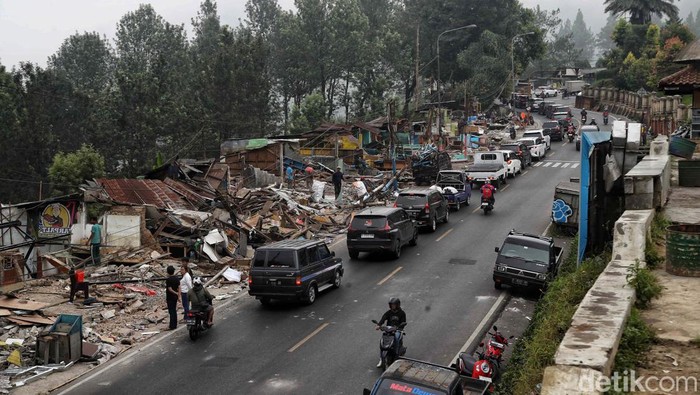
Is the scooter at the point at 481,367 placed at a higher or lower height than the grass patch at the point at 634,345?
lower

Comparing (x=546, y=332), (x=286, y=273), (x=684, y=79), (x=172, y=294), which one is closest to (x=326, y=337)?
(x=286, y=273)

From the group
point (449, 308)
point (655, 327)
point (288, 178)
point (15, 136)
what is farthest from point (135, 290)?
point (15, 136)

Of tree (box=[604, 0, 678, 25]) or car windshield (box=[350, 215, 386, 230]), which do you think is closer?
car windshield (box=[350, 215, 386, 230])

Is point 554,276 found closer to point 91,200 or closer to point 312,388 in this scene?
point 312,388

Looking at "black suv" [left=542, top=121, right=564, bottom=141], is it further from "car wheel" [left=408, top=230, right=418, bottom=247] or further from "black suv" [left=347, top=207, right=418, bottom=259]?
"black suv" [left=347, top=207, right=418, bottom=259]

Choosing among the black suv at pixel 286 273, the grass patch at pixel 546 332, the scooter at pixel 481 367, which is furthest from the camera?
the black suv at pixel 286 273

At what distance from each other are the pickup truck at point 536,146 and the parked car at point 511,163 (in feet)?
19.9

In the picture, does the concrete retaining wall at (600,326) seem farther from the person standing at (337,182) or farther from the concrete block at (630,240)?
the person standing at (337,182)

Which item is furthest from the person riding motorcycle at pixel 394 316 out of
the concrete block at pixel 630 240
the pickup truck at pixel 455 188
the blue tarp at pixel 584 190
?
the pickup truck at pixel 455 188

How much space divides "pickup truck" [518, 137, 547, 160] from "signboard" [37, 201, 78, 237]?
113 feet

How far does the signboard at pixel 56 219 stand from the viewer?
85.7 ft

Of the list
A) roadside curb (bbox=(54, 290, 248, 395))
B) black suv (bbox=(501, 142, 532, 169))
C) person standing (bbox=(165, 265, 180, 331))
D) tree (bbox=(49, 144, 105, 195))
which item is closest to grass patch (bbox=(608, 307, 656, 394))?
roadside curb (bbox=(54, 290, 248, 395))

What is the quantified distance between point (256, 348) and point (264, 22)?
90849 mm

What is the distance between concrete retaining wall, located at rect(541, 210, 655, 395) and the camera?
7.63 meters
